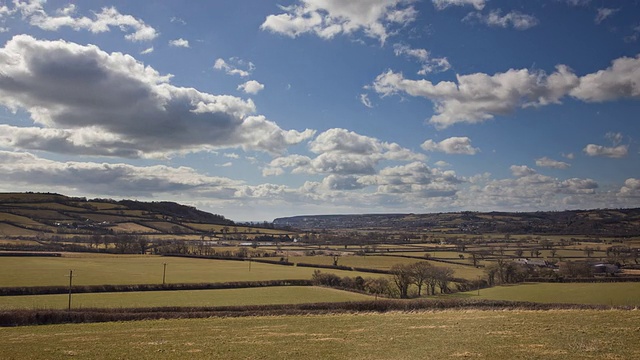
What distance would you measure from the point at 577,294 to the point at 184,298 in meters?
54.9

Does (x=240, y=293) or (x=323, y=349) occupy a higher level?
(x=323, y=349)

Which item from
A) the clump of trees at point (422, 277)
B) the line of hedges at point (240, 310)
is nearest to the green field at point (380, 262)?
the clump of trees at point (422, 277)

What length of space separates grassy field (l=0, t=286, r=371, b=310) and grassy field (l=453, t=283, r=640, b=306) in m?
21.8

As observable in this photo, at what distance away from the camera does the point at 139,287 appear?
7006 centimetres

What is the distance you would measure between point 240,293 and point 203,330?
110ft

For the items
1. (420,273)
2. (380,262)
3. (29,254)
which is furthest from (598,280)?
(29,254)

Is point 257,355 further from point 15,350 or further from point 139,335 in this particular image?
point 15,350

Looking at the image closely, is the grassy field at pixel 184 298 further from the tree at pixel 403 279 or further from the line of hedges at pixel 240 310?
the tree at pixel 403 279

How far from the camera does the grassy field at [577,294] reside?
5900 cm

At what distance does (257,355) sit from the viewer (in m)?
24.9

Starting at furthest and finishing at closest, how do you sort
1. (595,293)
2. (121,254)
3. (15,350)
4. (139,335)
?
(121,254), (595,293), (139,335), (15,350)

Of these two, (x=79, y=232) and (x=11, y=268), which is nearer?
(x=11, y=268)

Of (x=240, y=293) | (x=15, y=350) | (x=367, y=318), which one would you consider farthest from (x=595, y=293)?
(x=15, y=350)

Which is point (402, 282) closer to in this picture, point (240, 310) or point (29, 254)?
point (240, 310)
